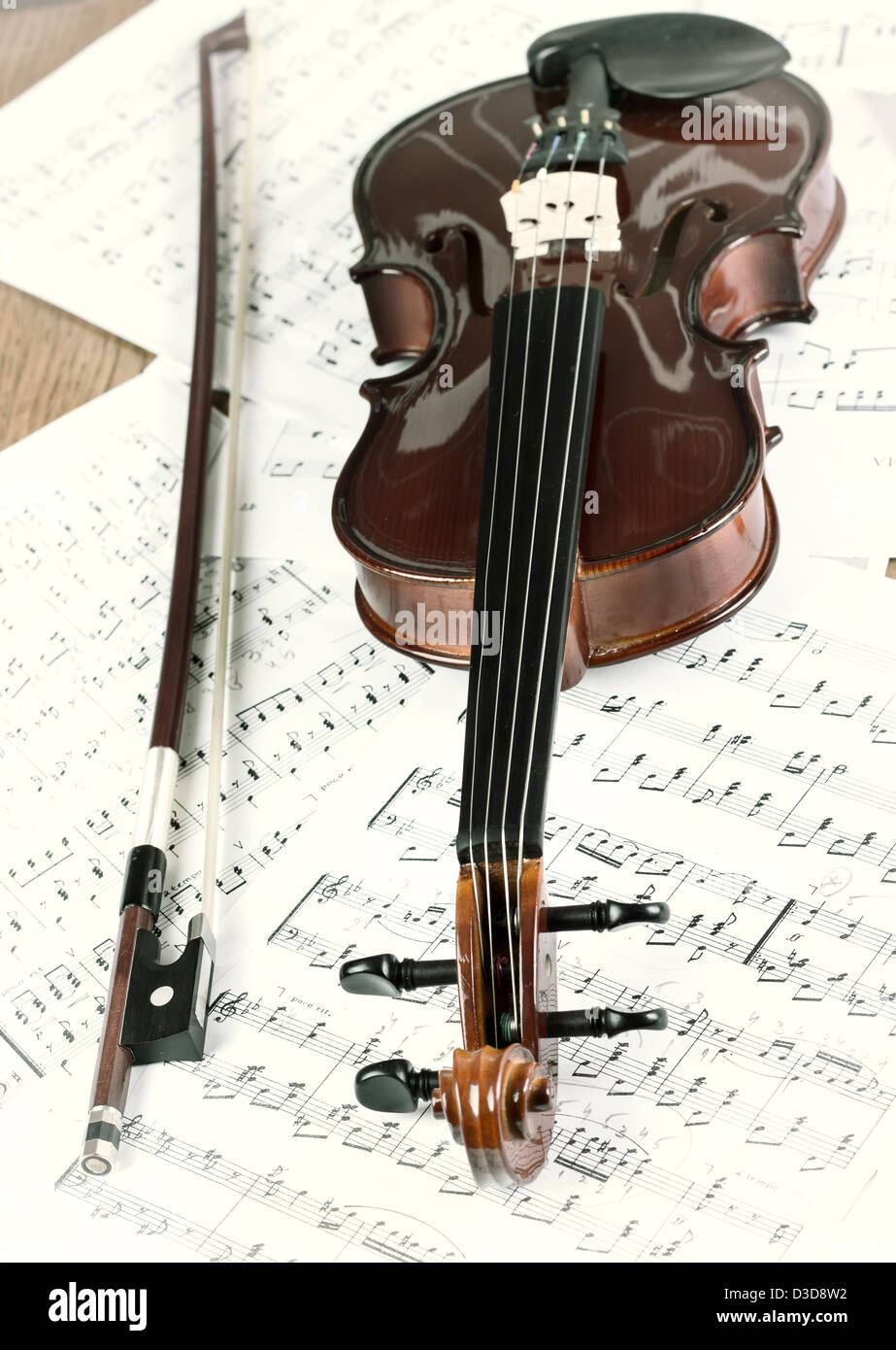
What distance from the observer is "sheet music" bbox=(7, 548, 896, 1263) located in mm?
1105

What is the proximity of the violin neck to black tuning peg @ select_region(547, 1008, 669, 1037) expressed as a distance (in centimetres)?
13

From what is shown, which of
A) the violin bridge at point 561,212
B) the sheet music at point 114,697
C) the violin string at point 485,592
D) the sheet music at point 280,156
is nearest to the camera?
the violin string at point 485,592

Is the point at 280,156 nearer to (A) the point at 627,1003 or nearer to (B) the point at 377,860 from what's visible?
(B) the point at 377,860

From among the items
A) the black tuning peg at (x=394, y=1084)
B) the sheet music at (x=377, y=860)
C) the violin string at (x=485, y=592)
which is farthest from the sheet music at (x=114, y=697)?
the black tuning peg at (x=394, y=1084)

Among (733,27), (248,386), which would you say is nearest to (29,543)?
(248,386)

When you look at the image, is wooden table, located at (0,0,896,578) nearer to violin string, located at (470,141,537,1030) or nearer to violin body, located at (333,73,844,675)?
violin body, located at (333,73,844,675)

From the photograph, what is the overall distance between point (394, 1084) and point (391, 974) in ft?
0.36

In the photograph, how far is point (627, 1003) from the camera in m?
1.21

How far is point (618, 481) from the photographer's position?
1325 millimetres

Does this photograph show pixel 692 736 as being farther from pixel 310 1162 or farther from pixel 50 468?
pixel 50 468

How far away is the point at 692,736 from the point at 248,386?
81cm

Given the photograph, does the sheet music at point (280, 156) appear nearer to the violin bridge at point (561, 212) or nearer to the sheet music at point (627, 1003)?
the violin bridge at point (561, 212)

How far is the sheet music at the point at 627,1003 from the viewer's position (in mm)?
1105

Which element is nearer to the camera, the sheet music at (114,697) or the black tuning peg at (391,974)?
the black tuning peg at (391,974)
